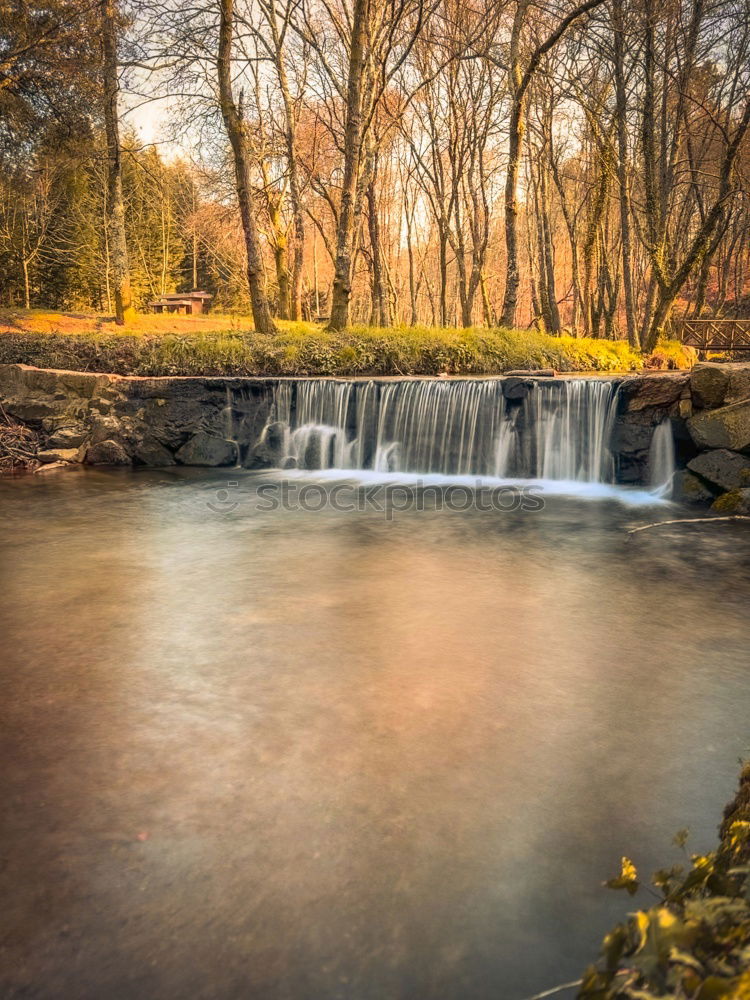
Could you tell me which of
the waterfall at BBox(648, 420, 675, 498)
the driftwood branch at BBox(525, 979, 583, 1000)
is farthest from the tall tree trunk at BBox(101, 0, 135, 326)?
the driftwood branch at BBox(525, 979, 583, 1000)

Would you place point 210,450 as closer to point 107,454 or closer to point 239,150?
point 107,454

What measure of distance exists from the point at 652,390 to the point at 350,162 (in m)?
9.47

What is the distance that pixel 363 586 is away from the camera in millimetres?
7688

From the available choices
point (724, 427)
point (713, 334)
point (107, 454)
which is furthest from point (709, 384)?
point (713, 334)

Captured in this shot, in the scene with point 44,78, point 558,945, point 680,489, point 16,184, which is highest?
point 44,78

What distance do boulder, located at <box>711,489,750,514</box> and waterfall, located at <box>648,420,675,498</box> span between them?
4.42 feet

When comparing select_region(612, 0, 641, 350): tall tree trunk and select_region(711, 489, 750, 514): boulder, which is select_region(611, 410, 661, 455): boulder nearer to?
select_region(711, 489, 750, 514): boulder

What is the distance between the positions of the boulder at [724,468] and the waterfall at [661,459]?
0.91 m

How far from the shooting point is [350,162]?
1748cm

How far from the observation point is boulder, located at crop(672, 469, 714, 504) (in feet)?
36.7

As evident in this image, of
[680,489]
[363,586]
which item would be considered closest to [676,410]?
[680,489]

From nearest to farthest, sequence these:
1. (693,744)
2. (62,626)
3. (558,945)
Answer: (558,945), (693,744), (62,626)

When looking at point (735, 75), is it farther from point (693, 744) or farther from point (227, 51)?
point (693, 744)

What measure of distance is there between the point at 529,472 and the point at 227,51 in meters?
13.1
